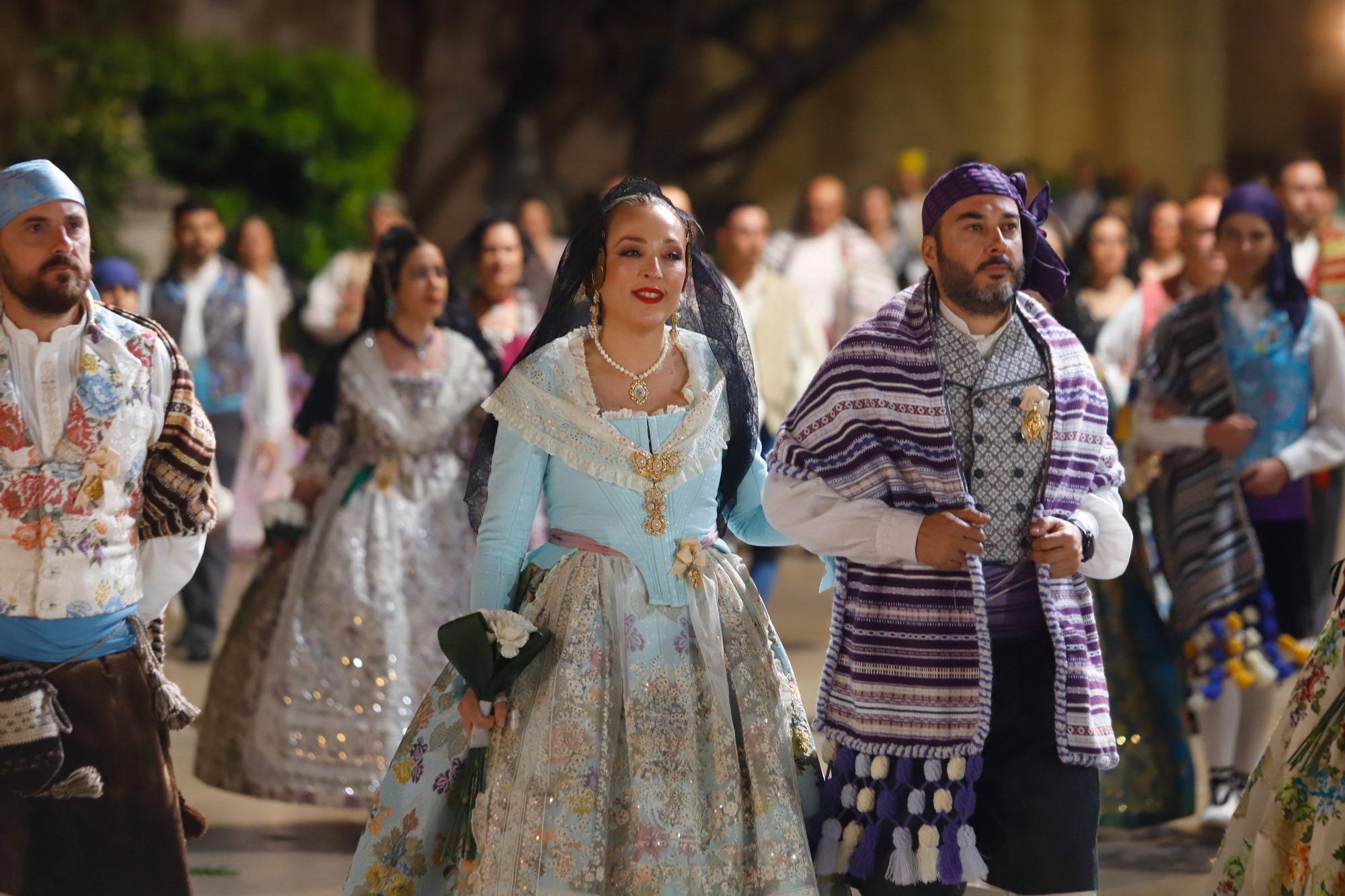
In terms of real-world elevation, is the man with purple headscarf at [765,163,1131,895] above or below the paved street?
above

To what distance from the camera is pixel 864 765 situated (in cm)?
432

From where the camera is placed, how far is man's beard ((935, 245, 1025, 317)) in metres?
4.37

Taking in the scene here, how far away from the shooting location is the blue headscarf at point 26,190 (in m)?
4.45

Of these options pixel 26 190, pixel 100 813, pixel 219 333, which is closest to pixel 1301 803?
pixel 100 813

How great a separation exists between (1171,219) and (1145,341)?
4.35m

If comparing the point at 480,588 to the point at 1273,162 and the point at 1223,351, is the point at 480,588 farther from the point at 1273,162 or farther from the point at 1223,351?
the point at 1273,162

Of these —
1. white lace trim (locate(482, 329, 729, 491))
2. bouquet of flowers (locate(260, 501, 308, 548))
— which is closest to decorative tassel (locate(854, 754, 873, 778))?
white lace trim (locate(482, 329, 729, 491))

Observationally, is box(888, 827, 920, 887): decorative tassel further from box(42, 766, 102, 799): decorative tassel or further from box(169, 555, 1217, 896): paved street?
box(42, 766, 102, 799): decorative tassel

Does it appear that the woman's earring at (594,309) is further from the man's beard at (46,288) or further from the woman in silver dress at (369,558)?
the woman in silver dress at (369,558)

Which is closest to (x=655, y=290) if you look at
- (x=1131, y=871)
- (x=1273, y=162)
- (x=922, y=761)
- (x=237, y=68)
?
(x=922, y=761)

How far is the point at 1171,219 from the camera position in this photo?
1080 centimetres

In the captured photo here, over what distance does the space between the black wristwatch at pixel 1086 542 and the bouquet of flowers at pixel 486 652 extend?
1154 mm

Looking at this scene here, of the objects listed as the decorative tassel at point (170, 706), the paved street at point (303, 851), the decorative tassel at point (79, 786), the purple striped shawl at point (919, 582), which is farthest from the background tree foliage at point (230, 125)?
the purple striped shawl at point (919, 582)

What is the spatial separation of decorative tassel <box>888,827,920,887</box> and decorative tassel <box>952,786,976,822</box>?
0.39ft
